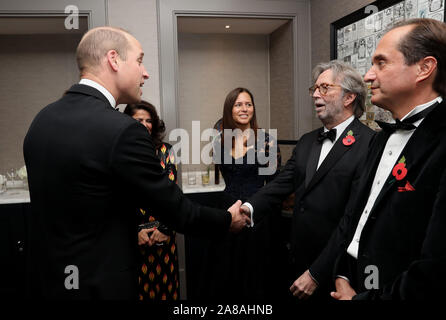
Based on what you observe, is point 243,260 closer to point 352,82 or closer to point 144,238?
point 144,238

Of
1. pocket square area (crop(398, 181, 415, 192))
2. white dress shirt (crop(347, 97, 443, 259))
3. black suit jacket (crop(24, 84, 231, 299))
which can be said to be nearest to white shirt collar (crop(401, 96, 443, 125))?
white dress shirt (crop(347, 97, 443, 259))

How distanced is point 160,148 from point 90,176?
140 centimetres

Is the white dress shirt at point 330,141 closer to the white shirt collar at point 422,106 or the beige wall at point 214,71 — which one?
the white shirt collar at point 422,106

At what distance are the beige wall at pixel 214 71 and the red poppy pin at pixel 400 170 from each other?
3116mm

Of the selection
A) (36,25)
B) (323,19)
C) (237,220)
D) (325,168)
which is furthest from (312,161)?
(36,25)

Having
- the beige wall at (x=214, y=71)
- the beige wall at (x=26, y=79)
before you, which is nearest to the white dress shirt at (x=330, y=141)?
the beige wall at (x=214, y=71)

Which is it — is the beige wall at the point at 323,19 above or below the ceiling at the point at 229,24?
below

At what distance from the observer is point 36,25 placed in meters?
3.38

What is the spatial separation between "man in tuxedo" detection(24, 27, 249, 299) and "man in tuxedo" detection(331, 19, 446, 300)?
2.85 feet

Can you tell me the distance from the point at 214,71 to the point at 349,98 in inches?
97.4

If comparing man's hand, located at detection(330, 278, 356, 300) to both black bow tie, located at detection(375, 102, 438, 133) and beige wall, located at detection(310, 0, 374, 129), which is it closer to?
black bow tie, located at detection(375, 102, 438, 133)

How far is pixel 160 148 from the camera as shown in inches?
104

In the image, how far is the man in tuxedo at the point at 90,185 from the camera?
124 cm

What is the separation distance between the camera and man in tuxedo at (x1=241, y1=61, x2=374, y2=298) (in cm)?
182
